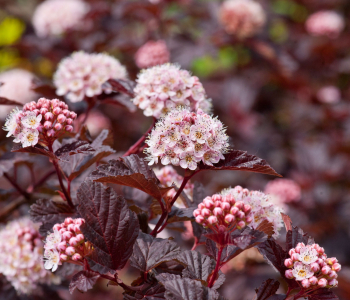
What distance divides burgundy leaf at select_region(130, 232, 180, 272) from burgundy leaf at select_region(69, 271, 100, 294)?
4.6 inches

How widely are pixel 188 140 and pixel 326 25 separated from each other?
137 inches

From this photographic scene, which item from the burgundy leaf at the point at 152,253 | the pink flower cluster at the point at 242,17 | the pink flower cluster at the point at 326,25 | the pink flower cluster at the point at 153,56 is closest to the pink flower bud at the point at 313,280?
the burgundy leaf at the point at 152,253

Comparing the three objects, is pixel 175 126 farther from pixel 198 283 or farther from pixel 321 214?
pixel 321 214

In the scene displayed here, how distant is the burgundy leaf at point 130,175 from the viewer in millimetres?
1111

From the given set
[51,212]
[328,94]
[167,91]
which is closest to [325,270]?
[167,91]

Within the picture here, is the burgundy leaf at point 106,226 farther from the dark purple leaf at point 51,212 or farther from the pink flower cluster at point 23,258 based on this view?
the pink flower cluster at point 23,258

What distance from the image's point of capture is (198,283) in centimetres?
104

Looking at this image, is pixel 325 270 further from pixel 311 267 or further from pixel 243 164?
pixel 243 164

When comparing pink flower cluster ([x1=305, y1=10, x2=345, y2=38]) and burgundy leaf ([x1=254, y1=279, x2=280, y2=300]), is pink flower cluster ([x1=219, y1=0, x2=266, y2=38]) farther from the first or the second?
burgundy leaf ([x1=254, y1=279, x2=280, y2=300])

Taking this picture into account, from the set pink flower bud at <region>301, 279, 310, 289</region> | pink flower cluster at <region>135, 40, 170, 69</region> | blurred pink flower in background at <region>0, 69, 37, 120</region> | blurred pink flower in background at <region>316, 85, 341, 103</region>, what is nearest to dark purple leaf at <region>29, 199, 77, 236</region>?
pink flower bud at <region>301, 279, 310, 289</region>

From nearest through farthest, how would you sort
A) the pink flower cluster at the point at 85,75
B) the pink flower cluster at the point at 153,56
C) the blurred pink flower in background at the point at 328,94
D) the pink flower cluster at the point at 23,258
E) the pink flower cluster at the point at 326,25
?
1. the pink flower cluster at the point at 23,258
2. the pink flower cluster at the point at 85,75
3. the pink flower cluster at the point at 153,56
4. the blurred pink flower in background at the point at 328,94
5. the pink flower cluster at the point at 326,25

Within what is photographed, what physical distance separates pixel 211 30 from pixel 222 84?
52 cm

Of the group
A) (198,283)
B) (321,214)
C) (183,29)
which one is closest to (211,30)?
(183,29)

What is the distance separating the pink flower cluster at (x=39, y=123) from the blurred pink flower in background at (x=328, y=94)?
3167mm
